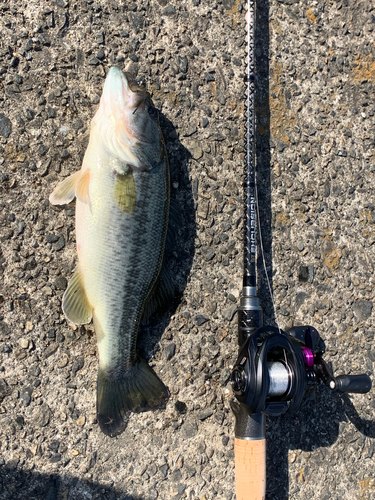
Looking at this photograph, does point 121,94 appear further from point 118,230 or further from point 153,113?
point 118,230

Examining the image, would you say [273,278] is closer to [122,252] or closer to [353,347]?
[353,347]

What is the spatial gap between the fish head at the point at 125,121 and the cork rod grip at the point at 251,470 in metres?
1.68

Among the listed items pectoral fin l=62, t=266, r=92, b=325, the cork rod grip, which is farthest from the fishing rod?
pectoral fin l=62, t=266, r=92, b=325

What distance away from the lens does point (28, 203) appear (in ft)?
7.54

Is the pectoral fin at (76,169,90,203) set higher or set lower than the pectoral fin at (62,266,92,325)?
higher

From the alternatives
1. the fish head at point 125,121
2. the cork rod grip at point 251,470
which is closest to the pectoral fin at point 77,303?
the fish head at point 125,121

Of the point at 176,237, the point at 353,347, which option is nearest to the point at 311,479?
the point at 353,347

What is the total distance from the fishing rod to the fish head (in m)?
0.71

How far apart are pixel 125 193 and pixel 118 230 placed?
0.21 meters

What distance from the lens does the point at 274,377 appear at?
2.08m

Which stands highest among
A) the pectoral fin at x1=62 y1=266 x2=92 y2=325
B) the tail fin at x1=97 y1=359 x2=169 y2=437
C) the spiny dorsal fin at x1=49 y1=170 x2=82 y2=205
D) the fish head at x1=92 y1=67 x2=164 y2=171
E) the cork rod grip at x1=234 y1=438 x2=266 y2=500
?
the fish head at x1=92 y1=67 x2=164 y2=171

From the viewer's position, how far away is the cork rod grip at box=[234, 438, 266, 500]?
6.96 feet

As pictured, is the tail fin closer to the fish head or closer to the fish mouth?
the fish head

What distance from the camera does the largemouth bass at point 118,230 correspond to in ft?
6.82
